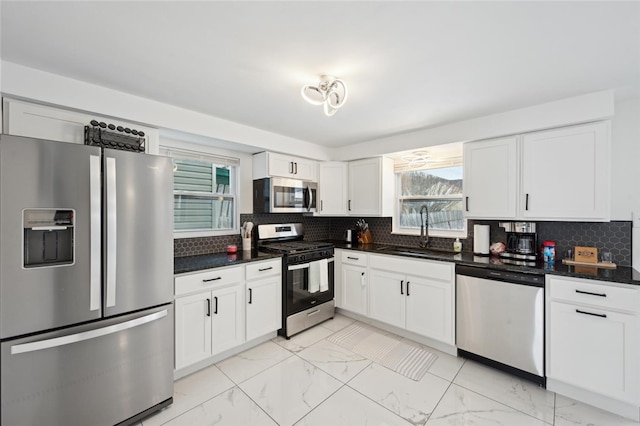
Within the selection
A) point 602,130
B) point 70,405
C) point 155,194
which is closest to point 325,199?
point 155,194

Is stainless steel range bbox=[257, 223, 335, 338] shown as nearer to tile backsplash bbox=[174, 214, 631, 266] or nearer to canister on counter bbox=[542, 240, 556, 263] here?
tile backsplash bbox=[174, 214, 631, 266]

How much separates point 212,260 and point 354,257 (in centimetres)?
180

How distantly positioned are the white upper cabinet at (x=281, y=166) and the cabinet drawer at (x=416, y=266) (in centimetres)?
150

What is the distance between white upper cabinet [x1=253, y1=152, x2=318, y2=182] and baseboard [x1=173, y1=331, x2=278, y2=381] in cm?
194

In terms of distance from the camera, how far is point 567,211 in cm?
228

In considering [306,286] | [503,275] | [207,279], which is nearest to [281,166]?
[306,286]

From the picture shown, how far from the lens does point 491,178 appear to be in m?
2.67

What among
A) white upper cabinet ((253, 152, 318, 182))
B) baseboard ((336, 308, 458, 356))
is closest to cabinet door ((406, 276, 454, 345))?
baseboard ((336, 308, 458, 356))

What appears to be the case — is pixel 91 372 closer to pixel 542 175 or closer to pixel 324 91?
pixel 324 91

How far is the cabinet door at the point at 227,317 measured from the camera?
2.48 metres

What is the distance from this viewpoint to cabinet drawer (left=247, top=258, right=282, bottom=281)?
2789 mm

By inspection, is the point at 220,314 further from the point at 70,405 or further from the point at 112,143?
the point at 112,143

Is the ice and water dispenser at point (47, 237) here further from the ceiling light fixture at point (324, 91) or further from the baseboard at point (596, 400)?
the baseboard at point (596, 400)

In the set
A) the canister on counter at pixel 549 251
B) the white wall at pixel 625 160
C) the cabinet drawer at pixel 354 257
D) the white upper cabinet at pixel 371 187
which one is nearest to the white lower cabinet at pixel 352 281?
the cabinet drawer at pixel 354 257
